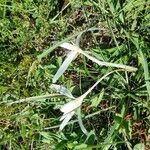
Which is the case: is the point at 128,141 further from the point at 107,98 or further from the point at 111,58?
the point at 111,58

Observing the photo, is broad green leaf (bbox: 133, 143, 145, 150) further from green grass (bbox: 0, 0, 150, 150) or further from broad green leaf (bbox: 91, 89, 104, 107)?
broad green leaf (bbox: 91, 89, 104, 107)

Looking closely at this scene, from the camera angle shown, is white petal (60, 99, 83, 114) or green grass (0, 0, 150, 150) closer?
white petal (60, 99, 83, 114)

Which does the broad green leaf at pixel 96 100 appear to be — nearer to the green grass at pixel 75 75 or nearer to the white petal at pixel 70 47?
the green grass at pixel 75 75

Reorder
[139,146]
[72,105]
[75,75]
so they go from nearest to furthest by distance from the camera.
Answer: [72,105] < [139,146] < [75,75]

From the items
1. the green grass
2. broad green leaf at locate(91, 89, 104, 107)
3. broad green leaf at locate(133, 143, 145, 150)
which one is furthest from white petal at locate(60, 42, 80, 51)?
broad green leaf at locate(133, 143, 145, 150)

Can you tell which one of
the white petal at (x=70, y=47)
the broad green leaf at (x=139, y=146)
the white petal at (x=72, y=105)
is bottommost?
the broad green leaf at (x=139, y=146)

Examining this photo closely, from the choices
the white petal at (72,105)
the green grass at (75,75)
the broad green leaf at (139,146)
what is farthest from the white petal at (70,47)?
the broad green leaf at (139,146)

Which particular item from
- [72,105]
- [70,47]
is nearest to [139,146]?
[72,105]

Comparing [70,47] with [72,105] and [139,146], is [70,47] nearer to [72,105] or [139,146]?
[72,105]
